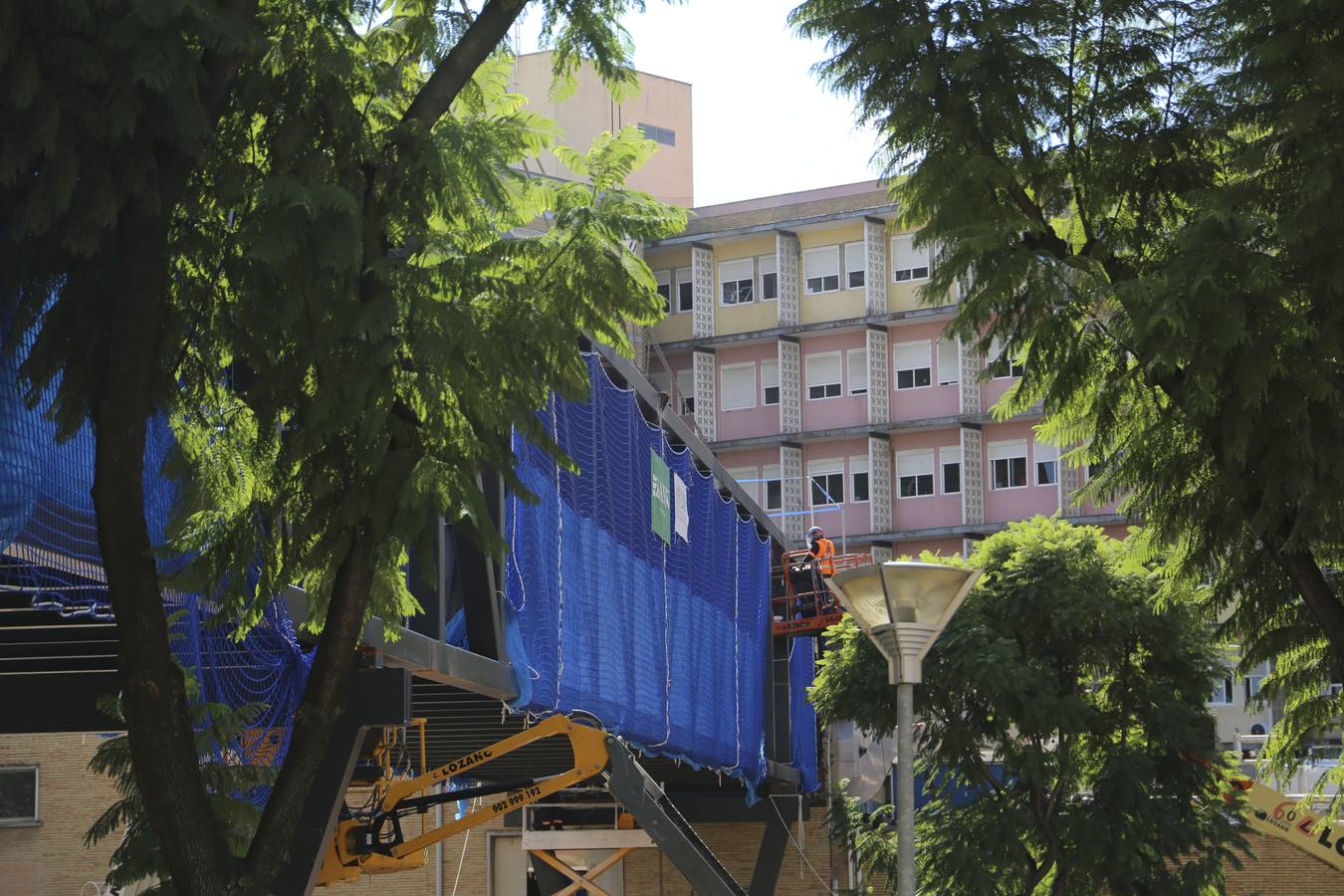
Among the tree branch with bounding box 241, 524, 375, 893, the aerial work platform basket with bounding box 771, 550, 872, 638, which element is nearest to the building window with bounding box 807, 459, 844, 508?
the aerial work platform basket with bounding box 771, 550, 872, 638

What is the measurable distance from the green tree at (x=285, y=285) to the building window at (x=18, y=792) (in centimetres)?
3277

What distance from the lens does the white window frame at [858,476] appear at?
2108 inches

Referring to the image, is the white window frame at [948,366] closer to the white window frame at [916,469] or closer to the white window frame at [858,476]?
the white window frame at [916,469]

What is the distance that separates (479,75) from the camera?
9453mm

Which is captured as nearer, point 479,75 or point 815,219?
point 479,75

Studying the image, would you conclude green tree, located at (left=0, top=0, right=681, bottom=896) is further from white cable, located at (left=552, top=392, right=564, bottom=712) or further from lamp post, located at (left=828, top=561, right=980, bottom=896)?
white cable, located at (left=552, top=392, right=564, bottom=712)

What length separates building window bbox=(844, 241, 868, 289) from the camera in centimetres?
5469

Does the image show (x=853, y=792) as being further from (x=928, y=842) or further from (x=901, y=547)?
(x=901, y=547)

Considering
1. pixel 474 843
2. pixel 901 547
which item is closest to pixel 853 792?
pixel 474 843

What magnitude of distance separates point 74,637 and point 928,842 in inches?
558

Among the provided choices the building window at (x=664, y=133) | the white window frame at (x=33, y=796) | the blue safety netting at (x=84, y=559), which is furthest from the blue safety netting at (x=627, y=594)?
the building window at (x=664, y=133)

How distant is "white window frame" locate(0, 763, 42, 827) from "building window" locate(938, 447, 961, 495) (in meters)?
25.7

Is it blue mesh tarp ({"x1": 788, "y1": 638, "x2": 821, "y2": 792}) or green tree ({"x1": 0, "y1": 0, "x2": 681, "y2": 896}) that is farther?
blue mesh tarp ({"x1": 788, "y1": 638, "x2": 821, "y2": 792})

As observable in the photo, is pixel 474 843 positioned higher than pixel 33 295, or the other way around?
pixel 33 295
